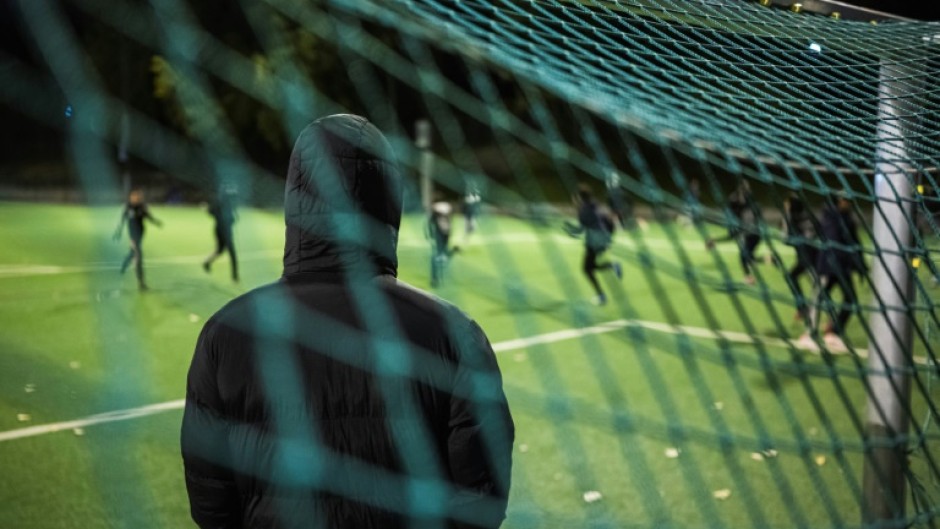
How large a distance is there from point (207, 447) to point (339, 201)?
0.60 m

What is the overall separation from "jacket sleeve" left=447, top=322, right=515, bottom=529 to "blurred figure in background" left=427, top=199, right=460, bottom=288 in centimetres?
1018

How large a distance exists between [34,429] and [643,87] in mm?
4624

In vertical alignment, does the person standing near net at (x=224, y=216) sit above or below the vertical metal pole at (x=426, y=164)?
above

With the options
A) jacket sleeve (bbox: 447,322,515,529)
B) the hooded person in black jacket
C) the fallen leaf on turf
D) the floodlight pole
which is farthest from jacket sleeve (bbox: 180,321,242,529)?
the fallen leaf on turf

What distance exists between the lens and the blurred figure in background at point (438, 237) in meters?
12.3

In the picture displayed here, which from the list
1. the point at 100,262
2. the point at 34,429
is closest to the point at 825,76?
the point at 34,429

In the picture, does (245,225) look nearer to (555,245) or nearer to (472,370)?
(555,245)

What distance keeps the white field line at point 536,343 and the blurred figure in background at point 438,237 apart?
9.00ft

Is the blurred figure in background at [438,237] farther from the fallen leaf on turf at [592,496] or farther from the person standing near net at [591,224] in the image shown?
the fallen leaf on turf at [592,496]

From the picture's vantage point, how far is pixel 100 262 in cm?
1380

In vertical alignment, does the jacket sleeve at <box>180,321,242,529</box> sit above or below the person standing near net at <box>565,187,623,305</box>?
above

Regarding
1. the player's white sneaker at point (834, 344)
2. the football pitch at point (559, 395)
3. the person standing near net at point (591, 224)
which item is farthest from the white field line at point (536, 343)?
the person standing near net at point (591, 224)

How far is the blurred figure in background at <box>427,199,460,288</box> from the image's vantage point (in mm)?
12305

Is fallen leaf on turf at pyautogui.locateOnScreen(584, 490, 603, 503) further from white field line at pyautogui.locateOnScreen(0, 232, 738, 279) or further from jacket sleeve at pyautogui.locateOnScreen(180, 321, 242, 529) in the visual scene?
white field line at pyautogui.locateOnScreen(0, 232, 738, 279)
